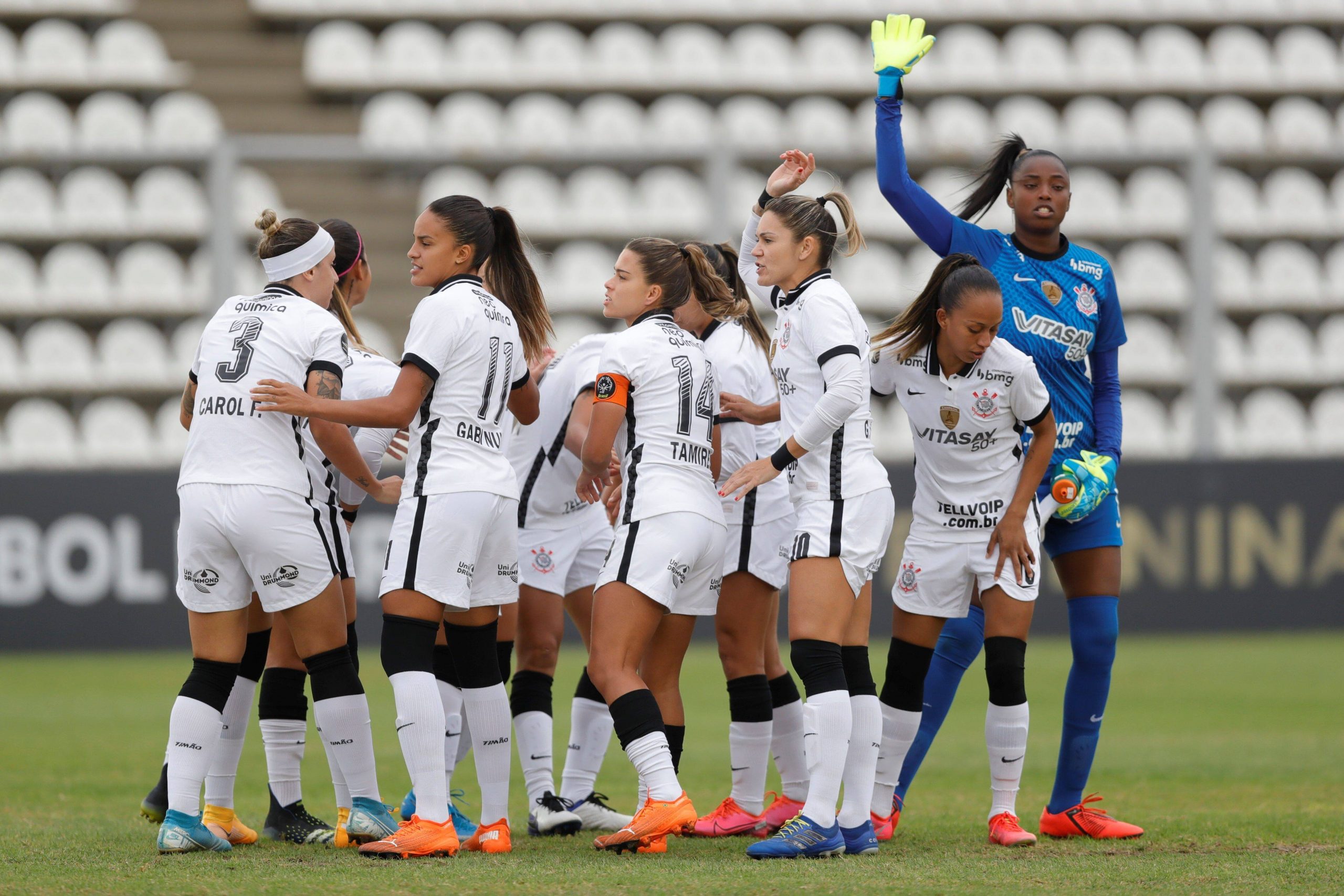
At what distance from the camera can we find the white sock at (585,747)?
5828mm

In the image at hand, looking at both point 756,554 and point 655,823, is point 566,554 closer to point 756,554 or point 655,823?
point 756,554

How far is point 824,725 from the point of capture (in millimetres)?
4754

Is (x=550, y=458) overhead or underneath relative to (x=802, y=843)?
overhead

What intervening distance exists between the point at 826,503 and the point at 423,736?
60.6 inches

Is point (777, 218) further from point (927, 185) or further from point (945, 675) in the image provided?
point (927, 185)

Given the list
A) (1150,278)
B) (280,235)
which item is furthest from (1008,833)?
(1150,278)

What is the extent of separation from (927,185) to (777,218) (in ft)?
38.6

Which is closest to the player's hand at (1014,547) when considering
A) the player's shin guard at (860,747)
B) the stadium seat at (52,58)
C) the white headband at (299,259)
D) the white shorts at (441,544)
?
the player's shin guard at (860,747)

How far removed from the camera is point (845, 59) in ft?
59.7

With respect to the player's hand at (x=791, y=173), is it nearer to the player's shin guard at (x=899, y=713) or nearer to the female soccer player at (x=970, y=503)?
the female soccer player at (x=970, y=503)

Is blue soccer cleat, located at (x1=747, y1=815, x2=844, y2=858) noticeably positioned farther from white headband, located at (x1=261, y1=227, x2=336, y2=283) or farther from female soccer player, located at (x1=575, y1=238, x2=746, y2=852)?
white headband, located at (x1=261, y1=227, x2=336, y2=283)

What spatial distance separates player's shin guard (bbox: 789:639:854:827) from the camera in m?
4.75

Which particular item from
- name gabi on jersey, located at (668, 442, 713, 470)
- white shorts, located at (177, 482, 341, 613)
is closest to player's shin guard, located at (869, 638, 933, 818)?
name gabi on jersey, located at (668, 442, 713, 470)

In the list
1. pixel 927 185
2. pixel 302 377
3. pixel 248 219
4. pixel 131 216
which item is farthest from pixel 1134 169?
pixel 302 377
